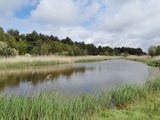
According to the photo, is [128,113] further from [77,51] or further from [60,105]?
[77,51]

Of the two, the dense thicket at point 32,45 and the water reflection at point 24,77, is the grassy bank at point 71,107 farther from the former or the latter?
the dense thicket at point 32,45

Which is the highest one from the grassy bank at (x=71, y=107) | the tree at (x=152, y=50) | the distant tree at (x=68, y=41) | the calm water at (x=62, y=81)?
the distant tree at (x=68, y=41)

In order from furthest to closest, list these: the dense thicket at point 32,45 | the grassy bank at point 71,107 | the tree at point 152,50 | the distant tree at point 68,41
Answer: the distant tree at point 68,41, the tree at point 152,50, the dense thicket at point 32,45, the grassy bank at point 71,107

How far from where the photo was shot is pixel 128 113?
15.7 feet

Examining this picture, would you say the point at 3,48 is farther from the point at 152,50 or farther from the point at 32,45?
the point at 152,50

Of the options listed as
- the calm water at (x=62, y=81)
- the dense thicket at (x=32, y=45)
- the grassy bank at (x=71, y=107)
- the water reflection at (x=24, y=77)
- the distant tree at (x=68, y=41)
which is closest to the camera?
the grassy bank at (x=71, y=107)

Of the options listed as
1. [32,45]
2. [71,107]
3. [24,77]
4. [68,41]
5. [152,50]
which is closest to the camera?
[71,107]

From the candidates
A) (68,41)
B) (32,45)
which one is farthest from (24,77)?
(68,41)

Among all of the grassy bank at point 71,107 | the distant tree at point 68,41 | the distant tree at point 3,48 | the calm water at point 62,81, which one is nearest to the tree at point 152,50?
the distant tree at point 68,41

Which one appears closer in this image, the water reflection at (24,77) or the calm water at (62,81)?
the calm water at (62,81)

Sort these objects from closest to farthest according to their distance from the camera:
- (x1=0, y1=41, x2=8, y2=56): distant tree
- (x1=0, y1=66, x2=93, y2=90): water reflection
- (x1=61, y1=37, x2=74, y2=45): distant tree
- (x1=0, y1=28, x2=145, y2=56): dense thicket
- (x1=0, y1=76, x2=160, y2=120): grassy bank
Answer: (x1=0, y1=76, x2=160, y2=120): grassy bank → (x1=0, y1=66, x2=93, y2=90): water reflection → (x1=0, y1=41, x2=8, y2=56): distant tree → (x1=0, y1=28, x2=145, y2=56): dense thicket → (x1=61, y1=37, x2=74, y2=45): distant tree

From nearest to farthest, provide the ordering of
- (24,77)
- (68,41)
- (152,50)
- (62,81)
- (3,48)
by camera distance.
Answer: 1. (62,81)
2. (24,77)
3. (3,48)
4. (152,50)
5. (68,41)

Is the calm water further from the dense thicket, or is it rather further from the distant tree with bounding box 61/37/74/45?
the distant tree with bounding box 61/37/74/45

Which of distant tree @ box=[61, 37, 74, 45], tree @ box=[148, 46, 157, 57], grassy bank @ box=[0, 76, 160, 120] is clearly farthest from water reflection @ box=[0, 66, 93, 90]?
distant tree @ box=[61, 37, 74, 45]
